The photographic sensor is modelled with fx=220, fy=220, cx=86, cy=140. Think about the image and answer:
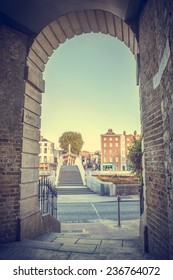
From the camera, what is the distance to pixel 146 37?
467 cm

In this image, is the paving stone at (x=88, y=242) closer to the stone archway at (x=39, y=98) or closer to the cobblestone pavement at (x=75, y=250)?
the cobblestone pavement at (x=75, y=250)

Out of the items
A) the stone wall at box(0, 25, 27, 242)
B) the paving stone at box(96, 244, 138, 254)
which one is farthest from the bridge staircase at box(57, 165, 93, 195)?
the paving stone at box(96, 244, 138, 254)

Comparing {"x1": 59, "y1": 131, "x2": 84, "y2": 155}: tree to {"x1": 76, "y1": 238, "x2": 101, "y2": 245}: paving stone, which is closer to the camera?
{"x1": 76, "y1": 238, "x2": 101, "y2": 245}: paving stone

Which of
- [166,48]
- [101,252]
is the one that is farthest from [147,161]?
[166,48]

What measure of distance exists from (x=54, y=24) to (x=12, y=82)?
2.28 meters

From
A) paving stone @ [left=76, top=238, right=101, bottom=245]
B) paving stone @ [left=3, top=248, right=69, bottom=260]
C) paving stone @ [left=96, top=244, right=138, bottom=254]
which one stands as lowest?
paving stone @ [left=76, top=238, right=101, bottom=245]

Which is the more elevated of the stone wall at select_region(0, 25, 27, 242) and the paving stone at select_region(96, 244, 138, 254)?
the stone wall at select_region(0, 25, 27, 242)

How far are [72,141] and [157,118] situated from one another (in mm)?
58219

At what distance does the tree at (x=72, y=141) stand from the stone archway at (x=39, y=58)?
54857 millimetres

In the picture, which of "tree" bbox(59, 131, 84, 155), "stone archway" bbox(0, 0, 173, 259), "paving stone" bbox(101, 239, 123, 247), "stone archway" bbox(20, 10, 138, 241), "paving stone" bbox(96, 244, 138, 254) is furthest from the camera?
"tree" bbox(59, 131, 84, 155)

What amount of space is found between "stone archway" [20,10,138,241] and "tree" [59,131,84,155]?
180 ft

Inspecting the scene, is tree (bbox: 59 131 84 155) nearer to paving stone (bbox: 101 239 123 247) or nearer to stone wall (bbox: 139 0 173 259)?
paving stone (bbox: 101 239 123 247)

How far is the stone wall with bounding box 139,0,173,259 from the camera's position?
3.11 metres
